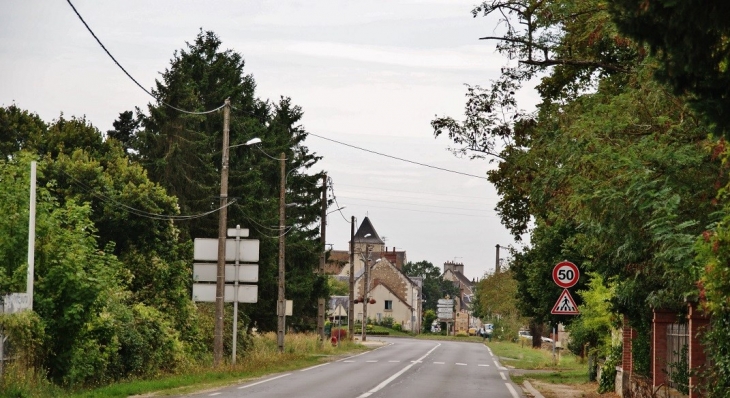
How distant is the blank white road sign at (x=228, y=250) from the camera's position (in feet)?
105

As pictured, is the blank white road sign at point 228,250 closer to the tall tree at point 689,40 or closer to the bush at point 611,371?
the bush at point 611,371

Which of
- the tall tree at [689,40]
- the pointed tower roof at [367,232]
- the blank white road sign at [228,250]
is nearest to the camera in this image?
the tall tree at [689,40]

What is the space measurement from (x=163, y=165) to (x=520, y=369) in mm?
17534

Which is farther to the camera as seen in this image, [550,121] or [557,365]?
[557,365]

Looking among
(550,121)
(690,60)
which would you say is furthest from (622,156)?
(690,60)

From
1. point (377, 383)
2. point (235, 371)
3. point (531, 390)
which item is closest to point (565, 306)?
point (531, 390)

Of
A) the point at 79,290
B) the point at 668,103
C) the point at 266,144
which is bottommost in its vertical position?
the point at 79,290

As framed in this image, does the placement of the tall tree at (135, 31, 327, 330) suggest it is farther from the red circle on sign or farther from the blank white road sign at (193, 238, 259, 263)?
the red circle on sign

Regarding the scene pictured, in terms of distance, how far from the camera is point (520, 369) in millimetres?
42344

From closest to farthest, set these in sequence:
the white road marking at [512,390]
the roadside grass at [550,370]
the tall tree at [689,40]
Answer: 1. the tall tree at [689,40]
2. the white road marking at [512,390]
3. the roadside grass at [550,370]

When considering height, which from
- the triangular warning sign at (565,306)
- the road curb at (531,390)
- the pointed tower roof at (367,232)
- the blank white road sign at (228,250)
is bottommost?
the road curb at (531,390)

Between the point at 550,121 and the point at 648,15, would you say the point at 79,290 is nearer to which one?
the point at 550,121

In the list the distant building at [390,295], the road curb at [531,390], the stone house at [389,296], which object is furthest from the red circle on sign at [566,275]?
the stone house at [389,296]

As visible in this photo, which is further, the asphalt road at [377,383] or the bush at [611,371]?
the bush at [611,371]
